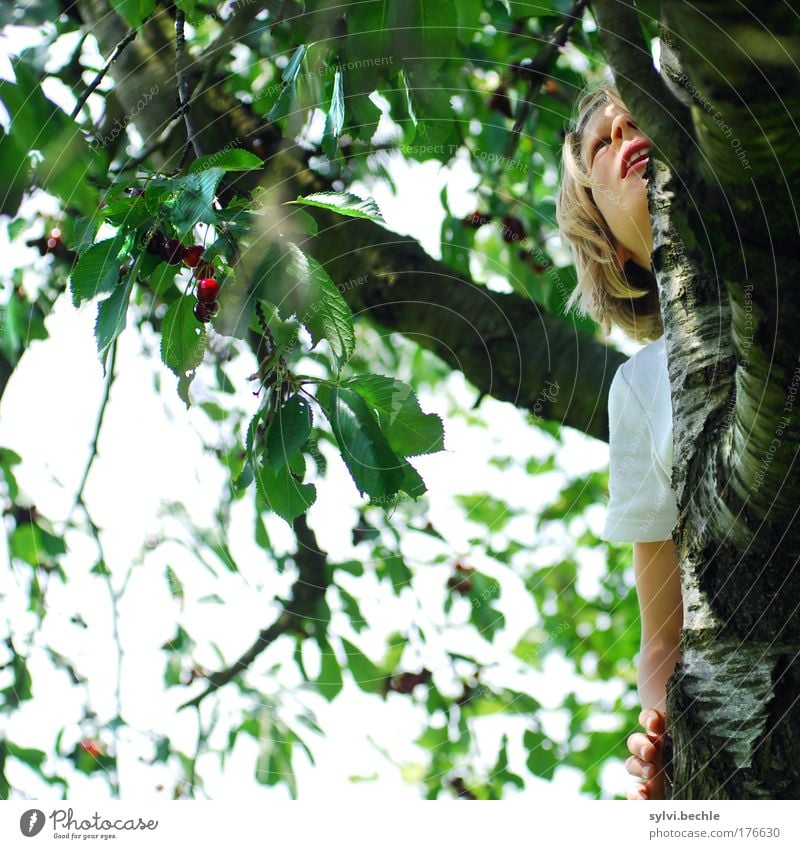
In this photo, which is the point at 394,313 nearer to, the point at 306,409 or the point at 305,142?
the point at 305,142

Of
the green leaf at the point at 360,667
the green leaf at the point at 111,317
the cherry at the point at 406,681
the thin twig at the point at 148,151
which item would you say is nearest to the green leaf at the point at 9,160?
the green leaf at the point at 111,317

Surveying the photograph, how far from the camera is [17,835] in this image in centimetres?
50

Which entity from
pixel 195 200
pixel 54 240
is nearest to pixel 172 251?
pixel 195 200

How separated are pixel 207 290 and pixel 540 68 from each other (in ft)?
2.30

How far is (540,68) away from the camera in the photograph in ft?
3.62

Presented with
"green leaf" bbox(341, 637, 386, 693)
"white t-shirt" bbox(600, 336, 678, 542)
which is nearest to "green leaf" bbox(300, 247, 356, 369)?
"white t-shirt" bbox(600, 336, 678, 542)

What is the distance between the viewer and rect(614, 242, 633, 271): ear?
88 cm

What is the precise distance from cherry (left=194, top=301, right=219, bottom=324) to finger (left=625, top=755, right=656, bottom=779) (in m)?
0.38

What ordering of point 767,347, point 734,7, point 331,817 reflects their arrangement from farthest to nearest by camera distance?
point 331,817 < point 767,347 < point 734,7

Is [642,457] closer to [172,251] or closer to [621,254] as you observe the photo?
[621,254]

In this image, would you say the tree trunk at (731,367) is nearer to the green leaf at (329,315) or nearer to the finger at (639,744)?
the finger at (639,744)

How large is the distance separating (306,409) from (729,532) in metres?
0.25

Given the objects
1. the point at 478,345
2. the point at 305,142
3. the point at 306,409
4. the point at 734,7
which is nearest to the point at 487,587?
the point at 478,345

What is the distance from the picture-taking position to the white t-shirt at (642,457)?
2.44 ft
